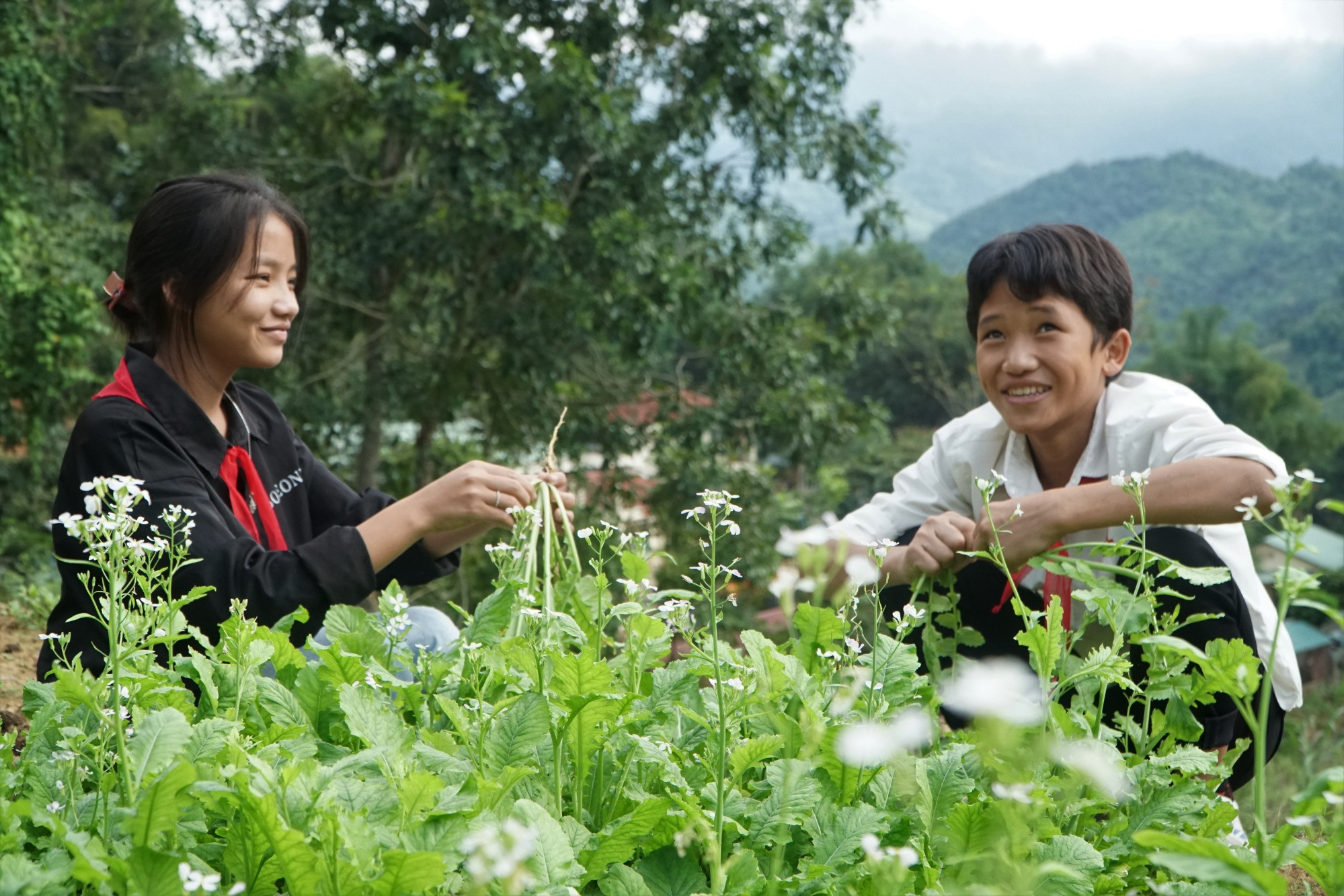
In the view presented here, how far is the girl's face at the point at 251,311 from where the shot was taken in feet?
7.55

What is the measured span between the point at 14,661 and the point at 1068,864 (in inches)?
108

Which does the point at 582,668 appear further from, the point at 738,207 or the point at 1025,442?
the point at 738,207

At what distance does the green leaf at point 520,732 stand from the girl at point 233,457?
850mm

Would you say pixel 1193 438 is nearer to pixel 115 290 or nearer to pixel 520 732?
pixel 520 732

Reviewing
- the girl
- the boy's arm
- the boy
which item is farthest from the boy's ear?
the girl

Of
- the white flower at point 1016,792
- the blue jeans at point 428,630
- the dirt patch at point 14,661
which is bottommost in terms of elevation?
the dirt patch at point 14,661

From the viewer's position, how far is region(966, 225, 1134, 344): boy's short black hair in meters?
2.34

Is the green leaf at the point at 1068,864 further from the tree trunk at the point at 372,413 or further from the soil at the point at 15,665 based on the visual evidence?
the tree trunk at the point at 372,413

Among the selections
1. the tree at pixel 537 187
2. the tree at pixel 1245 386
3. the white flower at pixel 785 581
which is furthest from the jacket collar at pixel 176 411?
the tree at pixel 1245 386

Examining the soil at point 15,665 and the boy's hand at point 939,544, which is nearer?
the boy's hand at point 939,544

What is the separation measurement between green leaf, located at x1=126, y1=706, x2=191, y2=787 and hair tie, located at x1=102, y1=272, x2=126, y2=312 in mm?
1675

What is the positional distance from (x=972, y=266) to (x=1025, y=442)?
0.39 m

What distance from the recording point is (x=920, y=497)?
8.15 feet

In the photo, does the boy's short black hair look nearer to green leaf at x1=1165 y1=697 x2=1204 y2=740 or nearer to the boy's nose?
the boy's nose
